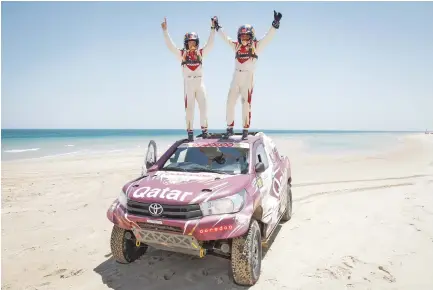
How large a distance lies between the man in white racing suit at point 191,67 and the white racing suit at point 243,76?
543 mm

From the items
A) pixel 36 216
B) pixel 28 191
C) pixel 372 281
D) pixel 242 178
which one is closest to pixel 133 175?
pixel 28 191

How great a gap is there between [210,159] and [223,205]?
141 cm

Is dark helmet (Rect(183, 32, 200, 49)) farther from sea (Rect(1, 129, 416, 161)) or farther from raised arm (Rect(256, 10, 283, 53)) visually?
sea (Rect(1, 129, 416, 161))

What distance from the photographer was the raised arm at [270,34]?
20.8ft

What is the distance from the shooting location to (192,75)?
6738mm

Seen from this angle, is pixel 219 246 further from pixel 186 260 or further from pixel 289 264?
pixel 289 264

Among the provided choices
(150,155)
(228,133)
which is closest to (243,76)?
(228,133)

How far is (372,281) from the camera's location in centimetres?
399

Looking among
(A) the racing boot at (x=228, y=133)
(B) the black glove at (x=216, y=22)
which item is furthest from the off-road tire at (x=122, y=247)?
(B) the black glove at (x=216, y=22)

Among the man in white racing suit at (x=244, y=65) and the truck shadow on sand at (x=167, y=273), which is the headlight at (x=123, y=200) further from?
the man in white racing suit at (x=244, y=65)

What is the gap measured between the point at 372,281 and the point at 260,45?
4.68 meters

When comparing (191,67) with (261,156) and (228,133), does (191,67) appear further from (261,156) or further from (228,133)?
(261,156)

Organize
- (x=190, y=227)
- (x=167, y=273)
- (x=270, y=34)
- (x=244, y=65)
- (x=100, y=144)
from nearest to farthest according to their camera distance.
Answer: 1. (x=190, y=227)
2. (x=167, y=273)
3. (x=270, y=34)
4. (x=244, y=65)
5. (x=100, y=144)

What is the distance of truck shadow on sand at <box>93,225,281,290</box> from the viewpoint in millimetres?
3951
